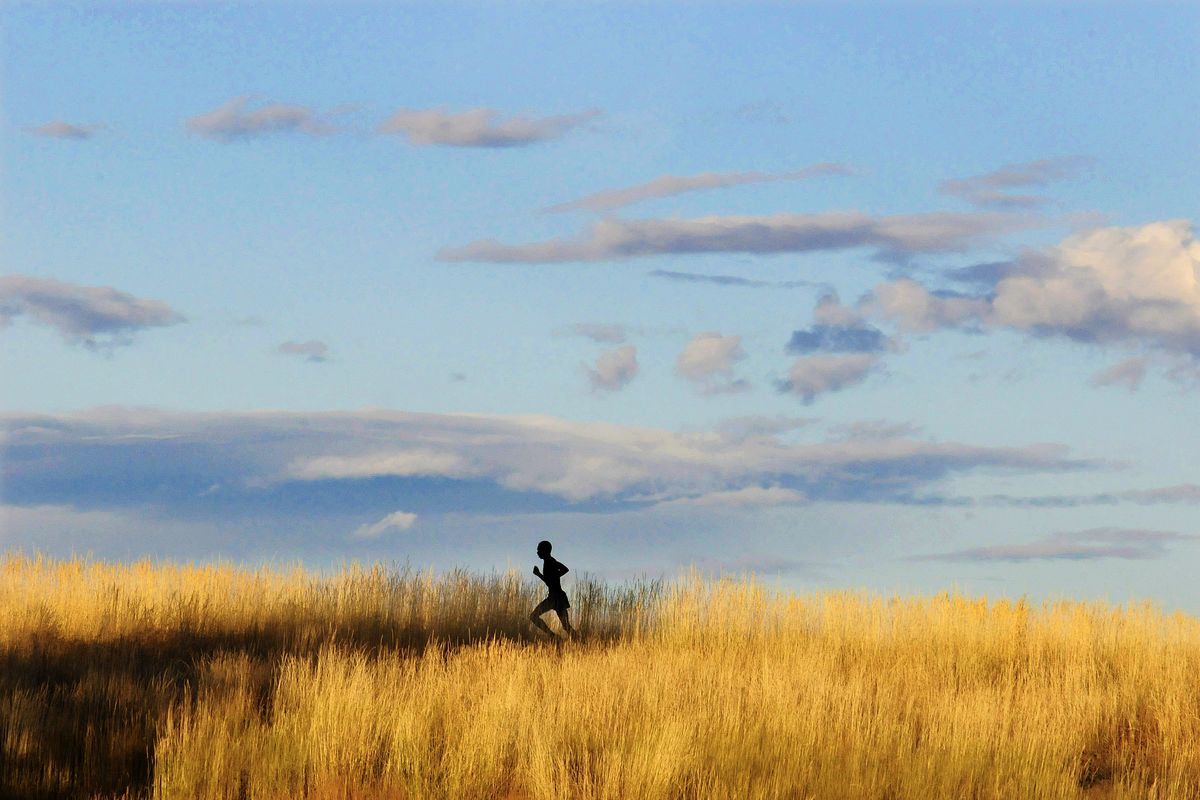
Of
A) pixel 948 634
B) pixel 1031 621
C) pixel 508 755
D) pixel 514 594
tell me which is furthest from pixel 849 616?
pixel 508 755

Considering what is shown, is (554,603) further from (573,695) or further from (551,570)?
(573,695)

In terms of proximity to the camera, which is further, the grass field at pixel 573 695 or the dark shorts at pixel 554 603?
the dark shorts at pixel 554 603

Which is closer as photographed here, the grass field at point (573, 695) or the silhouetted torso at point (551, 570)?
the grass field at point (573, 695)

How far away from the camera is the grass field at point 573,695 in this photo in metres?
8.27

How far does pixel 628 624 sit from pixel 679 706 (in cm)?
733

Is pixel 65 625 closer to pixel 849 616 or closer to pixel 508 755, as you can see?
pixel 508 755

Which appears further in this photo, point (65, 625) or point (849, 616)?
point (849, 616)

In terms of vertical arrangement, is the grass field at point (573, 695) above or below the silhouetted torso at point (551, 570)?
below

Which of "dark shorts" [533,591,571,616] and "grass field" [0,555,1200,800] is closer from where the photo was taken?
"grass field" [0,555,1200,800]

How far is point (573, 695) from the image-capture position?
32.4 feet

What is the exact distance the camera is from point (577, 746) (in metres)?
8.68

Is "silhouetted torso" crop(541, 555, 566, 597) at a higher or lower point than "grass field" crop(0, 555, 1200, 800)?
higher

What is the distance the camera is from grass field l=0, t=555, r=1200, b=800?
8.27 m

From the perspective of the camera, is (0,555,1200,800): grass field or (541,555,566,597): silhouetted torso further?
(541,555,566,597): silhouetted torso
